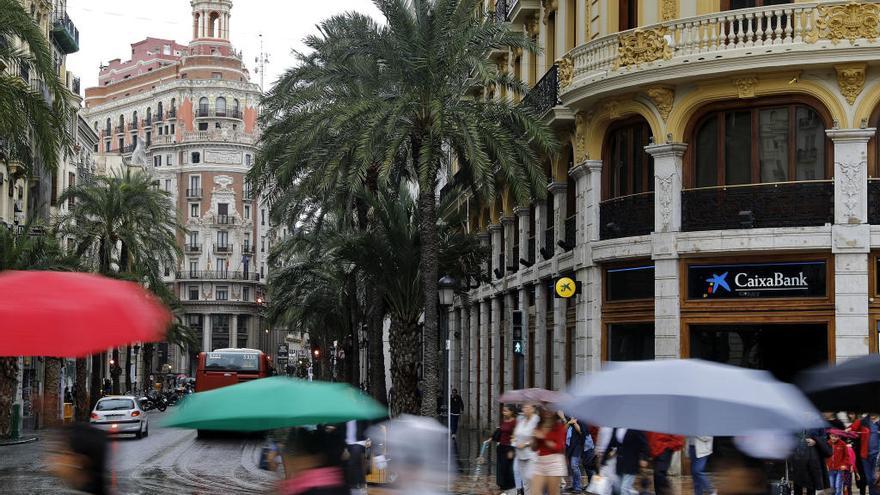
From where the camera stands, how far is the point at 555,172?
34.6 m

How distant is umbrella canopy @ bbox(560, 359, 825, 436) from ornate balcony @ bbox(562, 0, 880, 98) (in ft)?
54.4

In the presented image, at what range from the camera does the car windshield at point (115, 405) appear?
41.6 meters

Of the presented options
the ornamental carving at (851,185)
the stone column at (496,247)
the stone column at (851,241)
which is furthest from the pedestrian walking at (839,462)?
the stone column at (496,247)

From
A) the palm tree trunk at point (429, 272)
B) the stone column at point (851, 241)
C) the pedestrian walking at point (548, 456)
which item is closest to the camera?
the pedestrian walking at point (548, 456)

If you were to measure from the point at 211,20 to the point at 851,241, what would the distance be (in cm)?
12891

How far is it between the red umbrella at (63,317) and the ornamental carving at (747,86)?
64.6ft

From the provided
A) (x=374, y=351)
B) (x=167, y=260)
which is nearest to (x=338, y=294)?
(x=167, y=260)

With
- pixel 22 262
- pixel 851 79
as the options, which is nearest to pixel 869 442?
pixel 851 79

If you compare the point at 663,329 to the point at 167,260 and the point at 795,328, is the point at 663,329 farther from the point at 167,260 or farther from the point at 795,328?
the point at 167,260

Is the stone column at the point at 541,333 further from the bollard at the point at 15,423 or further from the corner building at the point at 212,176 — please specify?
the corner building at the point at 212,176

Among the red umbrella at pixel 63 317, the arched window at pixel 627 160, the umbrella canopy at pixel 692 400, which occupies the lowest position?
the umbrella canopy at pixel 692 400

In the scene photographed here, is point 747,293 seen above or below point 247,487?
above

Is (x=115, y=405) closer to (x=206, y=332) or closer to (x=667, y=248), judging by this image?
(x=667, y=248)

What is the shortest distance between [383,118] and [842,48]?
10.00 meters
